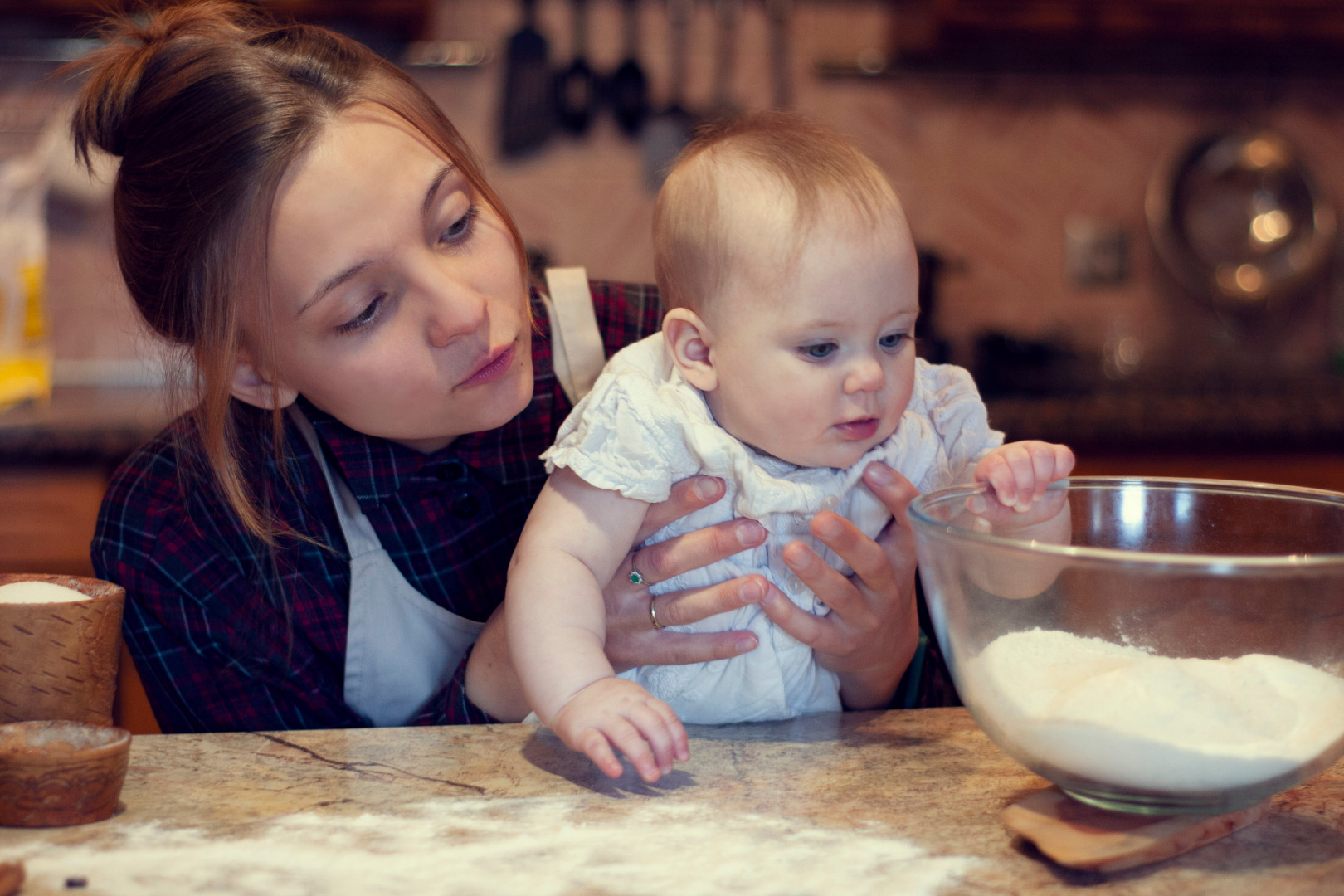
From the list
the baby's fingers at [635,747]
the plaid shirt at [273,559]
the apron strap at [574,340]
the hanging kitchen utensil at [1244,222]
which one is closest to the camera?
the baby's fingers at [635,747]

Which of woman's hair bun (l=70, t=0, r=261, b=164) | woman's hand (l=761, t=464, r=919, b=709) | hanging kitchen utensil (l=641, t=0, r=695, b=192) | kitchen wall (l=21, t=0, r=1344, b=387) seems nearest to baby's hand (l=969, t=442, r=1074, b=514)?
woman's hand (l=761, t=464, r=919, b=709)

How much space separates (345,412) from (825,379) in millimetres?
427

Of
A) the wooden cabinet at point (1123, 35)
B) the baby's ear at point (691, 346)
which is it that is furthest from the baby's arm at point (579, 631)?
the wooden cabinet at point (1123, 35)

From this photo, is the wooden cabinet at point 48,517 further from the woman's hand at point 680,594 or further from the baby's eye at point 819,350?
the baby's eye at point 819,350

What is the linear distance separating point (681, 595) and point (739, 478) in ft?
0.36

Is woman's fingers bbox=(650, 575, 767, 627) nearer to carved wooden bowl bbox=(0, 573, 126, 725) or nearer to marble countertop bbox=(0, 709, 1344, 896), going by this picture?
marble countertop bbox=(0, 709, 1344, 896)

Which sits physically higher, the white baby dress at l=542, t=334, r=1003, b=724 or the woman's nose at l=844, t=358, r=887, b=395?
the woman's nose at l=844, t=358, r=887, b=395

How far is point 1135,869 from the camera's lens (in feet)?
2.04

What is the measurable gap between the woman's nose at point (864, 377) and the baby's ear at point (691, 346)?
0.11 m

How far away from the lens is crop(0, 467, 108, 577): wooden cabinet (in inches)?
74.7

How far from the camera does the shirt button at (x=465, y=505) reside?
1140 millimetres

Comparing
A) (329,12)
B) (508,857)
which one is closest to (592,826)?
(508,857)

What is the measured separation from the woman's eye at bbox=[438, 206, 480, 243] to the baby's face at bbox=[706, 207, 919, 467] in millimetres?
232

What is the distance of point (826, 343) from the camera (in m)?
0.88
